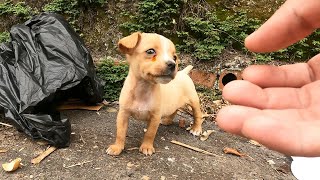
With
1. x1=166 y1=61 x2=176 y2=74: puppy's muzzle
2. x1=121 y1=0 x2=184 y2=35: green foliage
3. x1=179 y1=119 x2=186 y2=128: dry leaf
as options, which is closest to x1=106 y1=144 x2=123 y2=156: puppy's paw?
x1=166 y1=61 x2=176 y2=74: puppy's muzzle

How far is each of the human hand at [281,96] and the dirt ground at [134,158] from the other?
1.60 meters

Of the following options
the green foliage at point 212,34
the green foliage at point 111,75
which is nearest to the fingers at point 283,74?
the green foliage at point 111,75

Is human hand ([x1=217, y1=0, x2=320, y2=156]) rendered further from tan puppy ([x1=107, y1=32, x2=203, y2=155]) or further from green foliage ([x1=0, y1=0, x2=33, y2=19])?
green foliage ([x1=0, y1=0, x2=33, y2=19])

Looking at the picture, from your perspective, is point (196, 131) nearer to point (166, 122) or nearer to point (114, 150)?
point (166, 122)

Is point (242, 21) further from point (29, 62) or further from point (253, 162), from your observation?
point (29, 62)

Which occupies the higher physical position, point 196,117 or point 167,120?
point 196,117

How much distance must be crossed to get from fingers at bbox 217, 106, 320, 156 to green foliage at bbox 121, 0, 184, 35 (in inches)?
154

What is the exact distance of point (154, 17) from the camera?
5.21 metres

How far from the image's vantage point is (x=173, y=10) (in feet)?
17.1

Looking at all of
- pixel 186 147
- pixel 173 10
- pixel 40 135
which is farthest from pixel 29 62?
pixel 173 10

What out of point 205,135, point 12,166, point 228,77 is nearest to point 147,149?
point 205,135

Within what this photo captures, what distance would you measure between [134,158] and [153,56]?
37.6 inches

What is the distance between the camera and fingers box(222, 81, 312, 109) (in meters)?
1.57

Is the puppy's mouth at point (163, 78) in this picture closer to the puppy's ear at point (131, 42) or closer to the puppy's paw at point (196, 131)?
the puppy's ear at point (131, 42)
